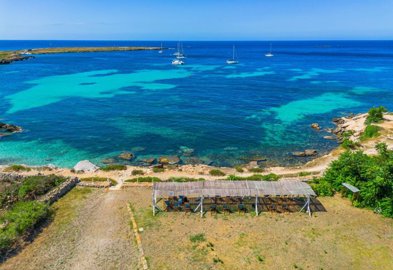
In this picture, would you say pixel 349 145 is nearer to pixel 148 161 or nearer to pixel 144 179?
pixel 148 161

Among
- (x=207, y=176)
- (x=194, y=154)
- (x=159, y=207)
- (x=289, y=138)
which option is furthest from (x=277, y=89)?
(x=159, y=207)

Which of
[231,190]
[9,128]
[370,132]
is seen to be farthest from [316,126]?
[9,128]

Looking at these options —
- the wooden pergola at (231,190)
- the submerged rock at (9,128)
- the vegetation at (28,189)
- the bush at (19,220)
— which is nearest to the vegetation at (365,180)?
the wooden pergola at (231,190)

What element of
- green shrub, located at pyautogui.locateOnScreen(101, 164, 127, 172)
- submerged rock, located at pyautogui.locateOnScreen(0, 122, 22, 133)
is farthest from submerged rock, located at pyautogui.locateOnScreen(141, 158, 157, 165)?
submerged rock, located at pyautogui.locateOnScreen(0, 122, 22, 133)

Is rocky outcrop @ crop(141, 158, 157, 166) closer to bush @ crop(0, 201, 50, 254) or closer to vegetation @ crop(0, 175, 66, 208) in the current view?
vegetation @ crop(0, 175, 66, 208)

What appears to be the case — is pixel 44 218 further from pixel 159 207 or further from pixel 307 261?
pixel 307 261

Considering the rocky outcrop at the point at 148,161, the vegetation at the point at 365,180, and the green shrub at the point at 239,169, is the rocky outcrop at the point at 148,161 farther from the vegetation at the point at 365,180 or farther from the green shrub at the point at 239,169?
the vegetation at the point at 365,180
